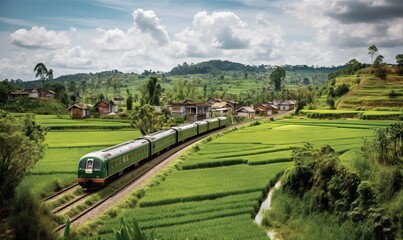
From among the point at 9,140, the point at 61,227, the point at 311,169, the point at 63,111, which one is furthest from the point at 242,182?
the point at 63,111

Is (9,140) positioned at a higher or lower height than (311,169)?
higher

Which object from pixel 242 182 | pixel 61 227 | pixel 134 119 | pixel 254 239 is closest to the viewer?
pixel 254 239

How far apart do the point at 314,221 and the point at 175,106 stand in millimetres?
71097

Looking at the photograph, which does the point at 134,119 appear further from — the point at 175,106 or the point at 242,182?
the point at 175,106

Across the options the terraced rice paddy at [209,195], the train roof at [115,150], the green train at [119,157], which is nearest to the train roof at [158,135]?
the green train at [119,157]

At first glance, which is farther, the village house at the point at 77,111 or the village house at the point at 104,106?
the village house at the point at 104,106

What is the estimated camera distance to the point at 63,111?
92062 millimetres

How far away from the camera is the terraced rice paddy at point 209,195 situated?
59.7ft

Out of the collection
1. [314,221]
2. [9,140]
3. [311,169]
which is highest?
[9,140]

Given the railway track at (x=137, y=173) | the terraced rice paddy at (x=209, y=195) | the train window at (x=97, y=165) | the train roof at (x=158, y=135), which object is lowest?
the railway track at (x=137, y=173)

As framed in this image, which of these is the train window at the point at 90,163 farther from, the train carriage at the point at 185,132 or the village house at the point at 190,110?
the village house at the point at 190,110

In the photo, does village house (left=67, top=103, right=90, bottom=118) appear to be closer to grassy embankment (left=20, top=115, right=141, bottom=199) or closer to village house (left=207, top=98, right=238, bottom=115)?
grassy embankment (left=20, top=115, right=141, bottom=199)

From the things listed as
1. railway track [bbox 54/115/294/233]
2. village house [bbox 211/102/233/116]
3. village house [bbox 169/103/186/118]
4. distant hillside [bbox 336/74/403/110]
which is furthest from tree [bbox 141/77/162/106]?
railway track [bbox 54/115/294/233]

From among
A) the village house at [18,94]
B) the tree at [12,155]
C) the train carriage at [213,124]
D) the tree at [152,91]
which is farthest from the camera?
the village house at [18,94]
